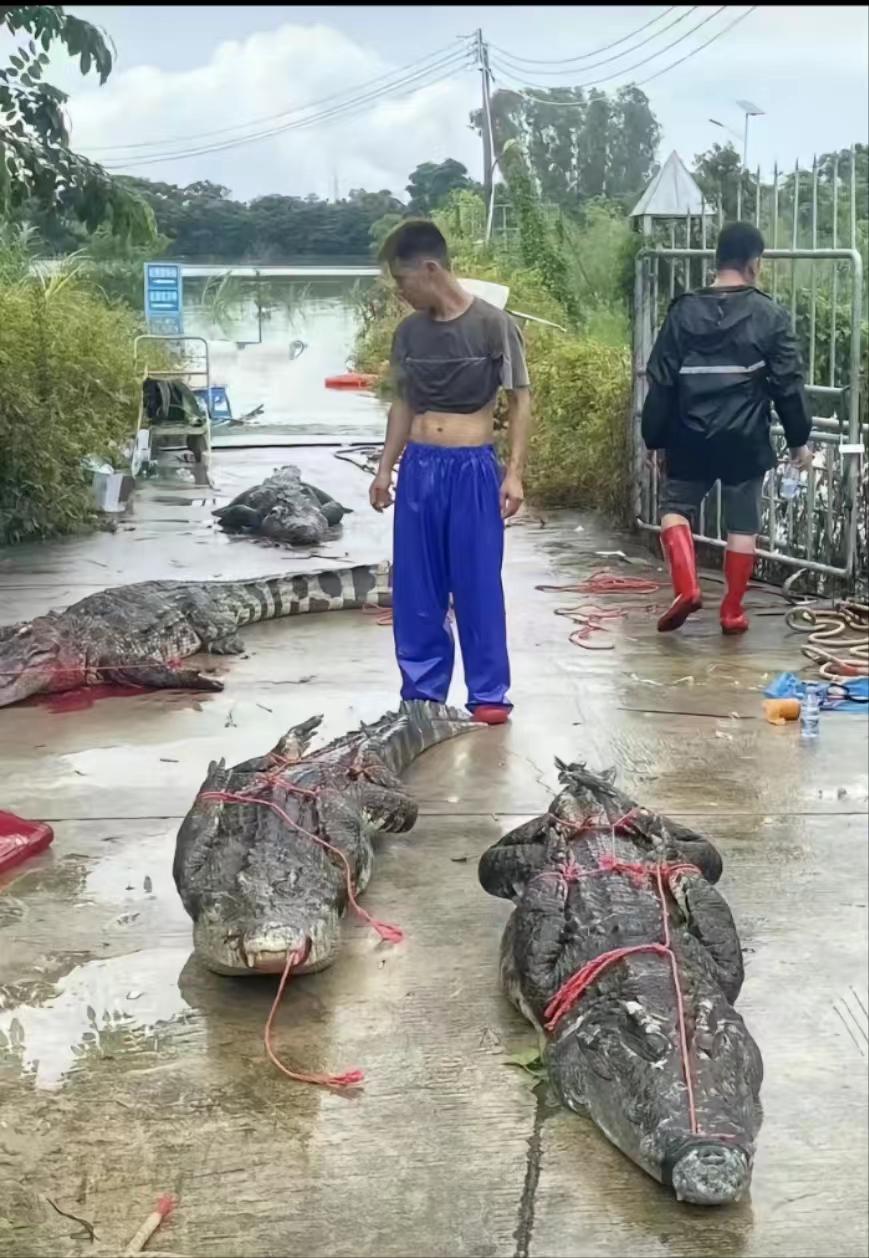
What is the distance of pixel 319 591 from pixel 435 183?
2.79 metres

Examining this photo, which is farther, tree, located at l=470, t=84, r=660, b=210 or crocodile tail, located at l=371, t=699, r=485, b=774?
tree, located at l=470, t=84, r=660, b=210

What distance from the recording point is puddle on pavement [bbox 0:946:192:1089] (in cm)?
259

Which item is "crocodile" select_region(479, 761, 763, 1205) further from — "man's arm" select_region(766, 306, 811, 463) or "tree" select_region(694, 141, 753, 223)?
"tree" select_region(694, 141, 753, 223)

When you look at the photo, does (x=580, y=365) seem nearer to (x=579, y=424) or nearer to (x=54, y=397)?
(x=579, y=424)

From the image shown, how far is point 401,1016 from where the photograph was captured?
274cm

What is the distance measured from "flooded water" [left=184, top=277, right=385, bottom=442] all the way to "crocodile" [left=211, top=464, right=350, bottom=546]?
156 centimetres

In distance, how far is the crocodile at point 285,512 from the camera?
8.70 metres

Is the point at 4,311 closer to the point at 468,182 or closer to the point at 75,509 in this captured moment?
the point at 75,509

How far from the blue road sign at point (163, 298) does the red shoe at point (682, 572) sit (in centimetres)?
698

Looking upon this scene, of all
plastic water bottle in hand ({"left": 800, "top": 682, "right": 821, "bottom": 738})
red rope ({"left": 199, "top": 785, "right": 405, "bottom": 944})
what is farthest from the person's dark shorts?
red rope ({"left": 199, "top": 785, "right": 405, "bottom": 944})

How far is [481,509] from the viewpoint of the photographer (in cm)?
443

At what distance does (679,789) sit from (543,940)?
1.47 meters

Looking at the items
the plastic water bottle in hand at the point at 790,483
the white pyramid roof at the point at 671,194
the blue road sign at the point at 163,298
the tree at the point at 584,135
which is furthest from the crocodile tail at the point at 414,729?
the blue road sign at the point at 163,298

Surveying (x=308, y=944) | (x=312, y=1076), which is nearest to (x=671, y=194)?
(x=308, y=944)
